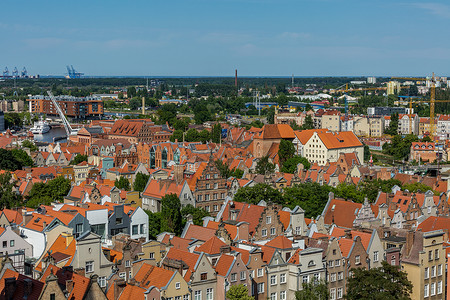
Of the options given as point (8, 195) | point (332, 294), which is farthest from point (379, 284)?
point (8, 195)

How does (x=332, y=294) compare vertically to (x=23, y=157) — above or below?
below

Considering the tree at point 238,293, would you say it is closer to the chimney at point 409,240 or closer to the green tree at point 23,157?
the chimney at point 409,240

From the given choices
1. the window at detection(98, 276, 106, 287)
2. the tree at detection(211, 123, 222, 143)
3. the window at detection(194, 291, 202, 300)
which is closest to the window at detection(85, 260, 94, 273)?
the window at detection(98, 276, 106, 287)

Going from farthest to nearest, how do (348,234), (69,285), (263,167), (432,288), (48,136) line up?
(48,136), (263,167), (348,234), (432,288), (69,285)

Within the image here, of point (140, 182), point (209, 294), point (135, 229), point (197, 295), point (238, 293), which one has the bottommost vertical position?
point (209, 294)

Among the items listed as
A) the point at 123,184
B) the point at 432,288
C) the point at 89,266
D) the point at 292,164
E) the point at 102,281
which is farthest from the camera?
the point at 292,164

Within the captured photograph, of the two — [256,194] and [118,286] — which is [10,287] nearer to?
[118,286]
